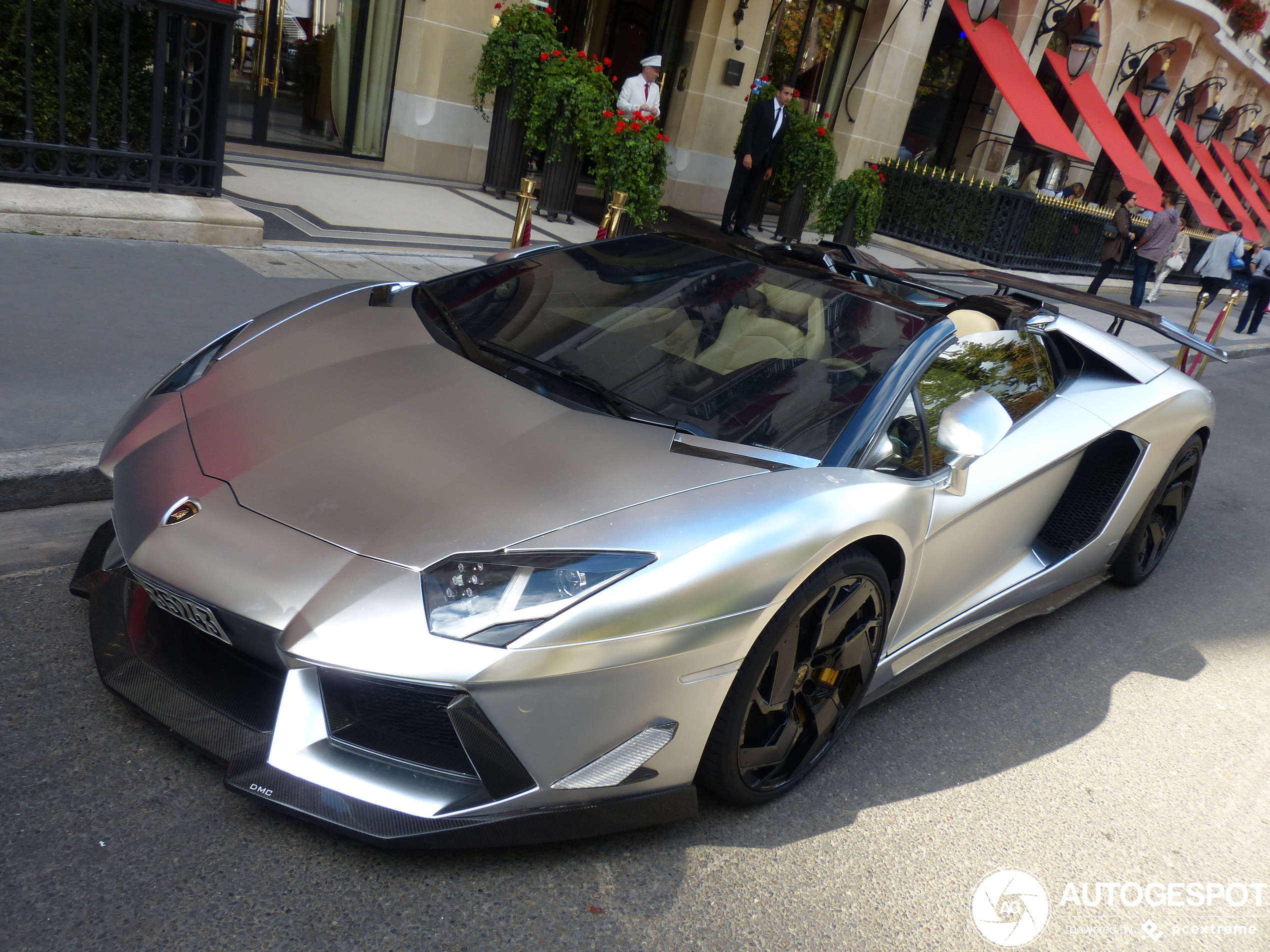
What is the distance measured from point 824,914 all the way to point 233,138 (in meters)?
10.4

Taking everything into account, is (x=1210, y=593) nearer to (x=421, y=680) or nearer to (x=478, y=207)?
(x=421, y=680)

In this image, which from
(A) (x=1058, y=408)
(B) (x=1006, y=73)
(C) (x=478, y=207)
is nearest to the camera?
(A) (x=1058, y=408)

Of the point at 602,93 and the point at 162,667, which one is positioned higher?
the point at 602,93

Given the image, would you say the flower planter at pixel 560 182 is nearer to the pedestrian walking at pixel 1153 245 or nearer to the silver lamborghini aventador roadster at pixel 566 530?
the silver lamborghini aventador roadster at pixel 566 530

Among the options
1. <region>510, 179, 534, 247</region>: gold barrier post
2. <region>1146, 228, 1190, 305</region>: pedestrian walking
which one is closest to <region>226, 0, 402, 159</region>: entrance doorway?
<region>510, 179, 534, 247</region>: gold barrier post

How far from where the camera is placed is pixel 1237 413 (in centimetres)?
979

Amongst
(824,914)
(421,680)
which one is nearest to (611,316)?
(421,680)

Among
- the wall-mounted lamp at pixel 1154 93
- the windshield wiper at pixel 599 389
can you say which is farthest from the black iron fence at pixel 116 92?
the wall-mounted lamp at pixel 1154 93

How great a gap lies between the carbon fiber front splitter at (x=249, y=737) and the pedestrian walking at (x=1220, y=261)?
15514 mm

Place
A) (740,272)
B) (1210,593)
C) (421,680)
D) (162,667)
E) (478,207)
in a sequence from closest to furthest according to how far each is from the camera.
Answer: (421,680), (162,667), (740,272), (1210,593), (478,207)

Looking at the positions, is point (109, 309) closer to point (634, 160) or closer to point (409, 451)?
point (409, 451)

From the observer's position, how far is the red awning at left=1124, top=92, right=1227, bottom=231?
22312mm

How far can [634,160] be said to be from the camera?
929 cm

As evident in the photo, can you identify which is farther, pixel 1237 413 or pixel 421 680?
pixel 1237 413
